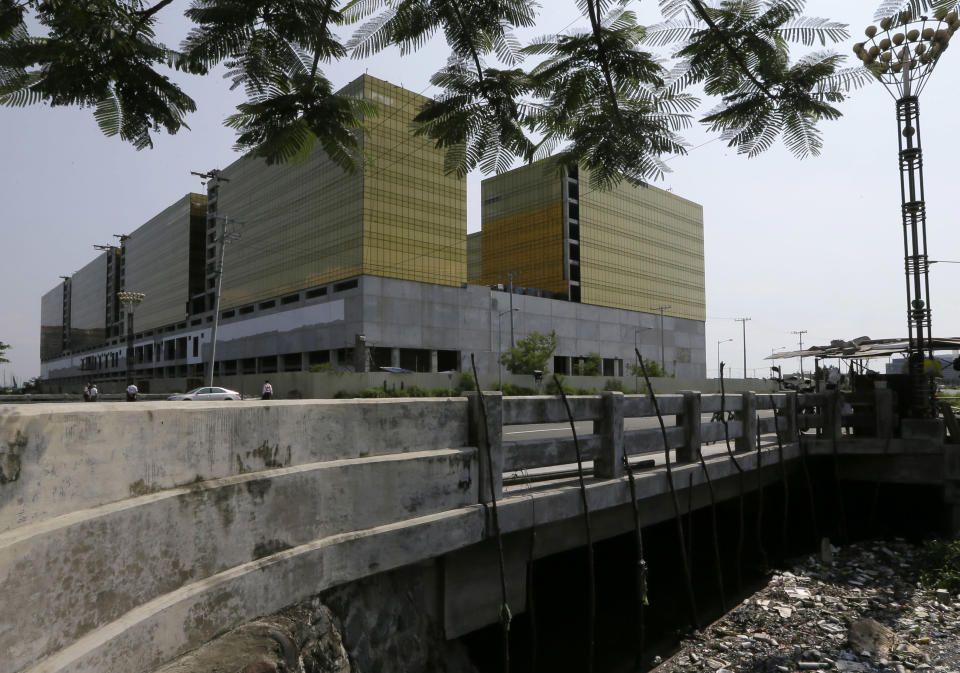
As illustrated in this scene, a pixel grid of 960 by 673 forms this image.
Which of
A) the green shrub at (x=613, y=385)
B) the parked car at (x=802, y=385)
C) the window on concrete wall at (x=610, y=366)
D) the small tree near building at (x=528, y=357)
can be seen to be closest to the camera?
the parked car at (x=802, y=385)

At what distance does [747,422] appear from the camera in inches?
367

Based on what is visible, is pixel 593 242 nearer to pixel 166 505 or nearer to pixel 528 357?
pixel 528 357

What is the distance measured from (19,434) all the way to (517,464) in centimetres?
398

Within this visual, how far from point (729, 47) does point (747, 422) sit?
259 inches

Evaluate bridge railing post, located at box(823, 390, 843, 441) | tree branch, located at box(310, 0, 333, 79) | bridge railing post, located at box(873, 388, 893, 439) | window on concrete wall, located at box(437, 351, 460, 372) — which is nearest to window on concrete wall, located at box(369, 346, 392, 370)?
window on concrete wall, located at box(437, 351, 460, 372)

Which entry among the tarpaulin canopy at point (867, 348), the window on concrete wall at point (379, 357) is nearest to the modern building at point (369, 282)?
the window on concrete wall at point (379, 357)

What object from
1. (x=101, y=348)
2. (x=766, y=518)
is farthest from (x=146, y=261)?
(x=766, y=518)

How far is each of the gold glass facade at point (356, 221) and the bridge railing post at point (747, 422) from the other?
40.7 meters

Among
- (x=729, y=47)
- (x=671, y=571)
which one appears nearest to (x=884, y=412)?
(x=671, y=571)

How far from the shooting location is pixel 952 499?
10.3 m

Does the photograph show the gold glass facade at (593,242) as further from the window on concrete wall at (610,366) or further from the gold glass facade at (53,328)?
the gold glass facade at (53,328)

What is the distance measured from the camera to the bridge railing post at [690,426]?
26.1 ft

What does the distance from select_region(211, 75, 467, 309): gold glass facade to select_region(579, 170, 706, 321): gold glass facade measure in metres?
20.6

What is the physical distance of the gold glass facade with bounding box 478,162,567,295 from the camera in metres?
71.3
